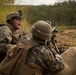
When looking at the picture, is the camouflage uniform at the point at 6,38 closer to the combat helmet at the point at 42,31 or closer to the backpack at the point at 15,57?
the backpack at the point at 15,57

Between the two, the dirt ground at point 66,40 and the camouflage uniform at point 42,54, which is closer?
the camouflage uniform at point 42,54

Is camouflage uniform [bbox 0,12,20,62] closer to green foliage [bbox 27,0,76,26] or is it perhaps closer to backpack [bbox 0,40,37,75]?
backpack [bbox 0,40,37,75]

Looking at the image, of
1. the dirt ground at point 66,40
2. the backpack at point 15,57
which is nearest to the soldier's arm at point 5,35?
the backpack at point 15,57

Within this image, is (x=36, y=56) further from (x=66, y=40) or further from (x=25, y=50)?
(x=66, y=40)

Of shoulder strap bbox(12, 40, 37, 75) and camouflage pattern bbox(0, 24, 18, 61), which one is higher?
shoulder strap bbox(12, 40, 37, 75)

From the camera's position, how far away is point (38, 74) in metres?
3.95

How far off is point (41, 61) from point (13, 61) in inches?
14.6

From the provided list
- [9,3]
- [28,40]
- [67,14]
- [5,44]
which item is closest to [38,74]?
[28,40]

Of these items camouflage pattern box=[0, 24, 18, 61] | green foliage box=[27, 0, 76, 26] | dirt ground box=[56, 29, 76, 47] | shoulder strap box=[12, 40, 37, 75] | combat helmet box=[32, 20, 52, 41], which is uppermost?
combat helmet box=[32, 20, 52, 41]

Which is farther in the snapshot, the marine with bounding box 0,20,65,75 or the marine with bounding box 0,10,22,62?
the marine with bounding box 0,10,22,62

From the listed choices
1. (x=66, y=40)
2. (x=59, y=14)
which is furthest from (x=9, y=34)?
(x=59, y=14)

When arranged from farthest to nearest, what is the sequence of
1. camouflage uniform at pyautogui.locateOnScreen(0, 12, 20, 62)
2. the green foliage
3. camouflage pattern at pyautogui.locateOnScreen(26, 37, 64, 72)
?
the green foliage, camouflage uniform at pyautogui.locateOnScreen(0, 12, 20, 62), camouflage pattern at pyautogui.locateOnScreen(26, 37, 64, 72)

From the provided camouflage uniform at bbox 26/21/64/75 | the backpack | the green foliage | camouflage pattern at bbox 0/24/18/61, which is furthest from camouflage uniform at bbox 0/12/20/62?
the green foliage

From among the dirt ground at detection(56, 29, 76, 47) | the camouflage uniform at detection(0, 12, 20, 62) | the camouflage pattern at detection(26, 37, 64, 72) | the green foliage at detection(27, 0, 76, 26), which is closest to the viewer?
the camouflage pattern at detection(26, 37, 64, 72)
